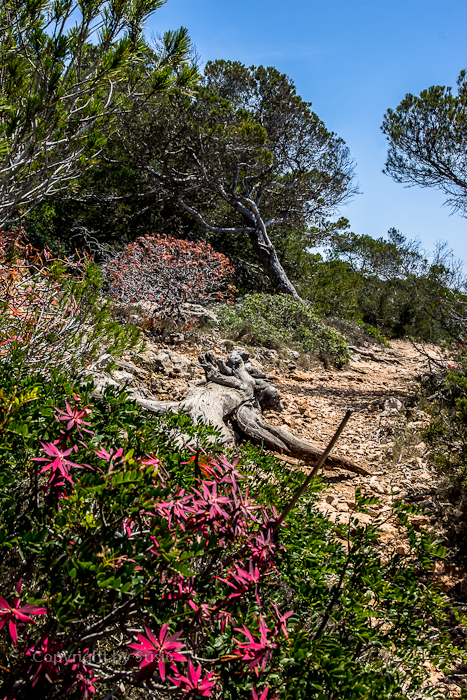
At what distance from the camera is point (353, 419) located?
17.5 ft

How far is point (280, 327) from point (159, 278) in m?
3.13

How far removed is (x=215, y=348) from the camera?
667 cm

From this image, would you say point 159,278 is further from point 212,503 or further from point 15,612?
point 15,612

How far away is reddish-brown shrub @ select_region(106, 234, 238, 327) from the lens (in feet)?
21.5

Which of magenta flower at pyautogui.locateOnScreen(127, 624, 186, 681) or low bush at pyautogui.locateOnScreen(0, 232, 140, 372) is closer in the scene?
magenta flower at pyautogui.locateOnScreen(127, 624, 186, 681)

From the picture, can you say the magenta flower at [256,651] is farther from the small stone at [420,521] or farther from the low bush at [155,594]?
the small stone at [420,521]

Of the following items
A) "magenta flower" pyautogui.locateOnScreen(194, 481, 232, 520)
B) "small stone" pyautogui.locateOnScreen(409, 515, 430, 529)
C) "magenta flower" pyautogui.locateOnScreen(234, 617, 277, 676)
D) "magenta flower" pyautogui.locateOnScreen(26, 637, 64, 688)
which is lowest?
"small stone" pyautogui.locateOnScreen(409, 515, 430, 529)

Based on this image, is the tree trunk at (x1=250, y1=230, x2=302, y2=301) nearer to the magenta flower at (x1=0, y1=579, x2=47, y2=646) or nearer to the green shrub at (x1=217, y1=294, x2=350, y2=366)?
the green shrub at (x1=217, y1=294, x2=350, y2=366)

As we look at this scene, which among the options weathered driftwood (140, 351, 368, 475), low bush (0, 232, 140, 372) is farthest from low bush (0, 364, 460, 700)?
weathered driftwood (140, 351, 368, 475)

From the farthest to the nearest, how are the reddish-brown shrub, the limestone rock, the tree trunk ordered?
the tree trunk
the limestone rock
the reddish-brown shrub

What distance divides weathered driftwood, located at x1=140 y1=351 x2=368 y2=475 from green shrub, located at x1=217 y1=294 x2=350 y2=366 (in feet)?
8.86

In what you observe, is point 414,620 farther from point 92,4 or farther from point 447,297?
point 447,297

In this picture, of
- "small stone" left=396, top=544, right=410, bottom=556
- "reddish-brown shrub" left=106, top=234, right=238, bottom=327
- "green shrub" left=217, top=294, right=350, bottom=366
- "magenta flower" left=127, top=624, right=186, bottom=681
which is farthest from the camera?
"green shrub" left=217, top=294, right=350, bottom=366

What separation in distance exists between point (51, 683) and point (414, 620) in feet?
3.91
